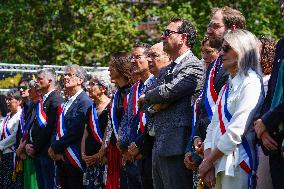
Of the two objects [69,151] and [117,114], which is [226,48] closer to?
[117,114]

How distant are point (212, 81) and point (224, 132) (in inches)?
28.2

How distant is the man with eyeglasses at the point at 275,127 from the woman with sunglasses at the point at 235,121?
40cm

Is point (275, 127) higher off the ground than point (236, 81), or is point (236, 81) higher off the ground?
point (236, 81)

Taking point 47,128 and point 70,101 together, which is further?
point 47,128

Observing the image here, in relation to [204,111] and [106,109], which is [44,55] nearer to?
[106,109]

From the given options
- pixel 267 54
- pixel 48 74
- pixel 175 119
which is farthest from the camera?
pixel 48 74

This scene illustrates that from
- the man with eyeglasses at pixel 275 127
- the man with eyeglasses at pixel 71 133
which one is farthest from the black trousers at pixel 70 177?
the man with eyeglasses at pixel 275 127

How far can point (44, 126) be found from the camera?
34.5 ft

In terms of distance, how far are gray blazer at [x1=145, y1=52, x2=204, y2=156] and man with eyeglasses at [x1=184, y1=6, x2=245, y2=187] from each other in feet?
0.64

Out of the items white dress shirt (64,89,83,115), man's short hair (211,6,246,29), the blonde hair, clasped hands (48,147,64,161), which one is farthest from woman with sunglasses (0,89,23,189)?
the blonde hair

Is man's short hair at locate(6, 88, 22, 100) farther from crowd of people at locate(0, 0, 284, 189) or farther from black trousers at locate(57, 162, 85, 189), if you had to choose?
black trousers at locate(57, 162, 85, 189)

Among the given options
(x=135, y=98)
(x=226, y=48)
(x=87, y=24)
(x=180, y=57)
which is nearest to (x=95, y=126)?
Answer: (x=135, y=98)

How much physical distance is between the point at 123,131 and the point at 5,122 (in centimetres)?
459

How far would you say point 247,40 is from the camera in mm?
5957
